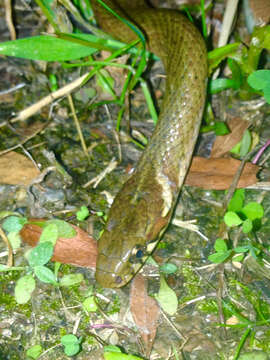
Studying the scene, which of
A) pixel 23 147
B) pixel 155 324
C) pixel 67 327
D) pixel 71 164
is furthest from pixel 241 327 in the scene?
pixel 23 147

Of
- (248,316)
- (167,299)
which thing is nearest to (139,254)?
(167,299)

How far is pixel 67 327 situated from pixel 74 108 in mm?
2203

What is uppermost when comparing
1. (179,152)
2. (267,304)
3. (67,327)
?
(179,152)

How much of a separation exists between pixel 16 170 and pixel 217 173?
1.76 meters

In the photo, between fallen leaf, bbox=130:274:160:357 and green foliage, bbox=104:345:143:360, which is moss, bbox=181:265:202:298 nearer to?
fallen leaf, bbox=130:274:160:357

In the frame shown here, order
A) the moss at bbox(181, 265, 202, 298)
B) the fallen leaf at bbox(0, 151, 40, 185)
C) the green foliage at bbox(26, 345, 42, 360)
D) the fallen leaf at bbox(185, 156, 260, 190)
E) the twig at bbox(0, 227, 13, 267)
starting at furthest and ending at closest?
1. the fallen leaf at bbox(0, 151, 40, 185)
2. the fallen leaf at bbox(185, 156, 260, 190)
3. the twig at bbox(0, 227, 13, 267)
4. the moss at bbox(181, 265, 202, 298)
5. the green foliage at bbox(26, 345, 42, 360)

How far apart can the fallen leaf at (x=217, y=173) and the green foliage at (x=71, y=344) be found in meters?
1.61

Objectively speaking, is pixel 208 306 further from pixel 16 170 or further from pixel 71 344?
pixel 16 170

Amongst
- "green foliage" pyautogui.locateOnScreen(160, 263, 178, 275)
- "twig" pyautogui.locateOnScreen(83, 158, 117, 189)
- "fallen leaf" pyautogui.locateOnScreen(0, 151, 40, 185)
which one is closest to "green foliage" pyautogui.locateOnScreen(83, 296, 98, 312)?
"green foliage" pyautogui.locateOnScreen(160, 263, 178, 275)

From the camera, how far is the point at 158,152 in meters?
3.63

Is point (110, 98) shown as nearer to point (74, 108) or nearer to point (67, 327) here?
point (74, 108)

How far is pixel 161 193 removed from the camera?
3432 millimetres

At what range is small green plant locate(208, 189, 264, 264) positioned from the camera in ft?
9.89

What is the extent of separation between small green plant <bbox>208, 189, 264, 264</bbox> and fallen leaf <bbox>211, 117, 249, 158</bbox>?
0.49 metres
